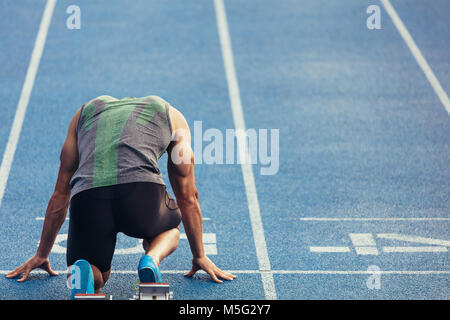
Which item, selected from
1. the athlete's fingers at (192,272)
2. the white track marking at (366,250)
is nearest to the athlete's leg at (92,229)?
the athlete's fingers at (192,272)

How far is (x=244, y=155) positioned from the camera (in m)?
7.15

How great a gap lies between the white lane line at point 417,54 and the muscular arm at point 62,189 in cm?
507

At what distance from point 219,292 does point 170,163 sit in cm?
94

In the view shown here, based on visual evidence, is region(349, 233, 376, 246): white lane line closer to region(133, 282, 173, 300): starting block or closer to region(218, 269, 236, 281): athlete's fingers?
region(218, 269, 236, 281): athlete's fingers

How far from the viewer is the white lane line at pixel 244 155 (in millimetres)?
5189

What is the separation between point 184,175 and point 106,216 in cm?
54

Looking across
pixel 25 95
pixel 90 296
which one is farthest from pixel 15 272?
pixel 25 95

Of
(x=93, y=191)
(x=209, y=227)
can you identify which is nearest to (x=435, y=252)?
(x=209, y=227)

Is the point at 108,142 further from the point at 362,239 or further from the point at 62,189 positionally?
the point at 362,239

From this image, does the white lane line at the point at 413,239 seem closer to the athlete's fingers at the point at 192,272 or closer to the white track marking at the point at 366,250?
the white track marking at the point at 366,250

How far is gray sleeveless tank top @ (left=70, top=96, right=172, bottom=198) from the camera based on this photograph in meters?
4.08

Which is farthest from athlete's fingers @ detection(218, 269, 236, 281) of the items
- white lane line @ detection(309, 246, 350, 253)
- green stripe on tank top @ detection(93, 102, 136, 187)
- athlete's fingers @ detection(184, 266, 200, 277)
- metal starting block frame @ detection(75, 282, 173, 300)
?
green stripe on tank top @ detection(93, 102, 136, 187)

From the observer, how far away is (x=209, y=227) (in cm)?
580

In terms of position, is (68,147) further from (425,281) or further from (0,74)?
(0,74)
